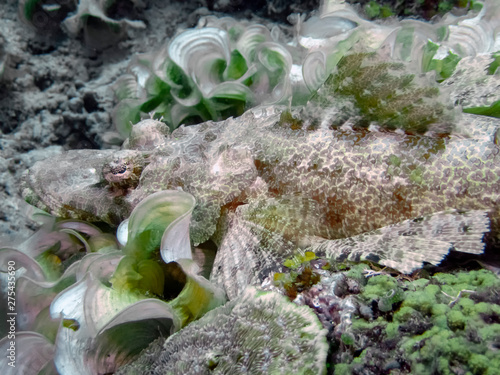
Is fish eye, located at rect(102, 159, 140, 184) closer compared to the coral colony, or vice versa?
the coral colony

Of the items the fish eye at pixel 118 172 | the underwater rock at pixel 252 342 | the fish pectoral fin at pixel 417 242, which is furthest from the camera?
the fish eye at pixel 118 172

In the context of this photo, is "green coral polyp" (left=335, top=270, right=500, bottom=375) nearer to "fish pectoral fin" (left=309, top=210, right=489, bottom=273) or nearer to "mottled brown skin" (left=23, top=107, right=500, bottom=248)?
"fish pectoral fin" (left=309, top=210, right=489, bottom=273)

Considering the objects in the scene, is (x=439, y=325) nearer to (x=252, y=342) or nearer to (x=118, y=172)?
(x=252, y=342)

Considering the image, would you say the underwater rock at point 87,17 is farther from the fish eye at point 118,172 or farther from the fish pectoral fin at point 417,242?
the fish pectoral fin at point 417,242

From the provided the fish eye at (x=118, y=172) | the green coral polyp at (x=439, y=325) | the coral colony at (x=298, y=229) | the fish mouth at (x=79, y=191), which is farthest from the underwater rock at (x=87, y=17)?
the green coral polyp at (x=439, y=325)

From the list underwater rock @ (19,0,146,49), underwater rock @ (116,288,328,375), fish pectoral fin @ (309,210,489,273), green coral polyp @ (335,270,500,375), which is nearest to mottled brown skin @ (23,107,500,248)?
fish pectoral fin @ (309,210,489,273)

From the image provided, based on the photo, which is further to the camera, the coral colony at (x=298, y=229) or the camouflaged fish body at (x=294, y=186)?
the camouflaged fish body at (x=294, y=186)

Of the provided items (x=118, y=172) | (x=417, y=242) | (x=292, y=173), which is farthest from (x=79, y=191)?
(x=417, y=242)

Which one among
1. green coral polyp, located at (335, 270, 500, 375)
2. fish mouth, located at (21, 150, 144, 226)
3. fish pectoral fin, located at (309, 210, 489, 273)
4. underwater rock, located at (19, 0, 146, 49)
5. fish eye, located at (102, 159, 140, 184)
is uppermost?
underwater rock, located at (19, 0, 146, 49)

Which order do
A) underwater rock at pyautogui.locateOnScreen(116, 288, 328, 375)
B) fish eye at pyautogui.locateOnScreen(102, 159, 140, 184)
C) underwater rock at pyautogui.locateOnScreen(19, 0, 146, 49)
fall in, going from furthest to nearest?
underwater rock at pyautogui.locateOnScreen(19, 0, 146, 49), fish eye at pyautogui.locateOnScreen(102, 159, 140, 184), underwater rock at pyautogui.locateOnScreen(116, 288, 328, 375)
